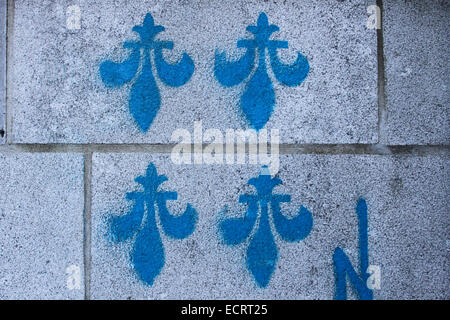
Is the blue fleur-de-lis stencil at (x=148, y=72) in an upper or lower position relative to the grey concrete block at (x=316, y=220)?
upper

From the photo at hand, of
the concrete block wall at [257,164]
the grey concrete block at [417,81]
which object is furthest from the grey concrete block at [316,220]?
the grey concrete block at [417,81]

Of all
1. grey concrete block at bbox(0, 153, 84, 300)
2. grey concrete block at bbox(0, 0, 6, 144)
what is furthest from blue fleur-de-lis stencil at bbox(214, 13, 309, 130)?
grey concrete block at bbox(0, 0, 6, 144)

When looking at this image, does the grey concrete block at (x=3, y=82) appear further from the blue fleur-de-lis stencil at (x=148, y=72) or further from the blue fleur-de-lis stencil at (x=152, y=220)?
the blue fleur-de-lis stencil at (x=152, y=220)

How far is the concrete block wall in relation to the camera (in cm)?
179

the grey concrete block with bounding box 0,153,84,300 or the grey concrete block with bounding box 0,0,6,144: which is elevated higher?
the grey concrete block with bounding box 0,0,6,144

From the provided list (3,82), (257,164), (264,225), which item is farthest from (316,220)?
(3,82)

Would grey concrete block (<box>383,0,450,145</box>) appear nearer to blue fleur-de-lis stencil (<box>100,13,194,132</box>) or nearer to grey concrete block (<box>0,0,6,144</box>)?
blue fleur-de-lis stencil (<box>100,13,194,132</box>)

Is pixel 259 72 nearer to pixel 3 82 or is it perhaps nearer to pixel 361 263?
pixel 361 263

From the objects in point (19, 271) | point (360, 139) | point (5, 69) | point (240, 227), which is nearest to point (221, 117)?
point (240, 227)

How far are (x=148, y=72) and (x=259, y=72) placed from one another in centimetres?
54

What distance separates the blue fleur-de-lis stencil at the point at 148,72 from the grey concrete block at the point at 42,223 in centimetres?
39

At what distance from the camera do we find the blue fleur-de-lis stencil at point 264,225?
1.78 meters

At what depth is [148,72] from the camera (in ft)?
5.90
